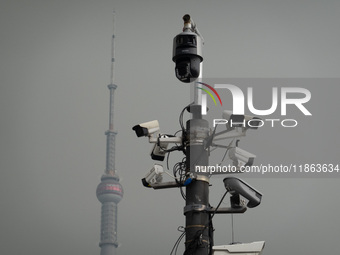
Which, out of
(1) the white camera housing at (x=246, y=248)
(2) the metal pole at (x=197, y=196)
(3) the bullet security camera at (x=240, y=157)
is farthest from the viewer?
(3) the bullet security camera at (x=240, y=157)

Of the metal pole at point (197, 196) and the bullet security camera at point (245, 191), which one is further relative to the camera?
the metal pole at point (197, 196)

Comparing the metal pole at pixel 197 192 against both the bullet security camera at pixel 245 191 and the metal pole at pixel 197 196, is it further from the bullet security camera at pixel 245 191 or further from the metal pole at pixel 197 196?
the bullet security camera at pixel 245 191

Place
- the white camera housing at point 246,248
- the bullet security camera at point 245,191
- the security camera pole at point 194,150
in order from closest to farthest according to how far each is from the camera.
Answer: the white camera housing at point 246,248, the bullet security camera at point 245,191, the security camera pole at point 194,150

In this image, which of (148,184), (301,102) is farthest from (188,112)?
(301,102)

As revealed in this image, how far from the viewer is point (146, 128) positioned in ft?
87.9

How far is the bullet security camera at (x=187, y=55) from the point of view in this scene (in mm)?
26797

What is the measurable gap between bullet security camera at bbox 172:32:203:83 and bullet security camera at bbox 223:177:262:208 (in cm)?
408

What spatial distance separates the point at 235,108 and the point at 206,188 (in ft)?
10.7

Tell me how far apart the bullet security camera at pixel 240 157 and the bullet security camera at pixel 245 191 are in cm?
98

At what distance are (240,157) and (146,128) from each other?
3.20 metres

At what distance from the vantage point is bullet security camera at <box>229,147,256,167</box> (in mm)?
25531

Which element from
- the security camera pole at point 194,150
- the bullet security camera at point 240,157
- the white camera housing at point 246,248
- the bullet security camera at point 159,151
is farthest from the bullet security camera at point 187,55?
the white camera housing at point 246,248

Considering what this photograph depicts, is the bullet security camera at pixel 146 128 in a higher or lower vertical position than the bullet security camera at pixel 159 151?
higher

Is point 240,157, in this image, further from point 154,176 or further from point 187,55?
point 187,55
